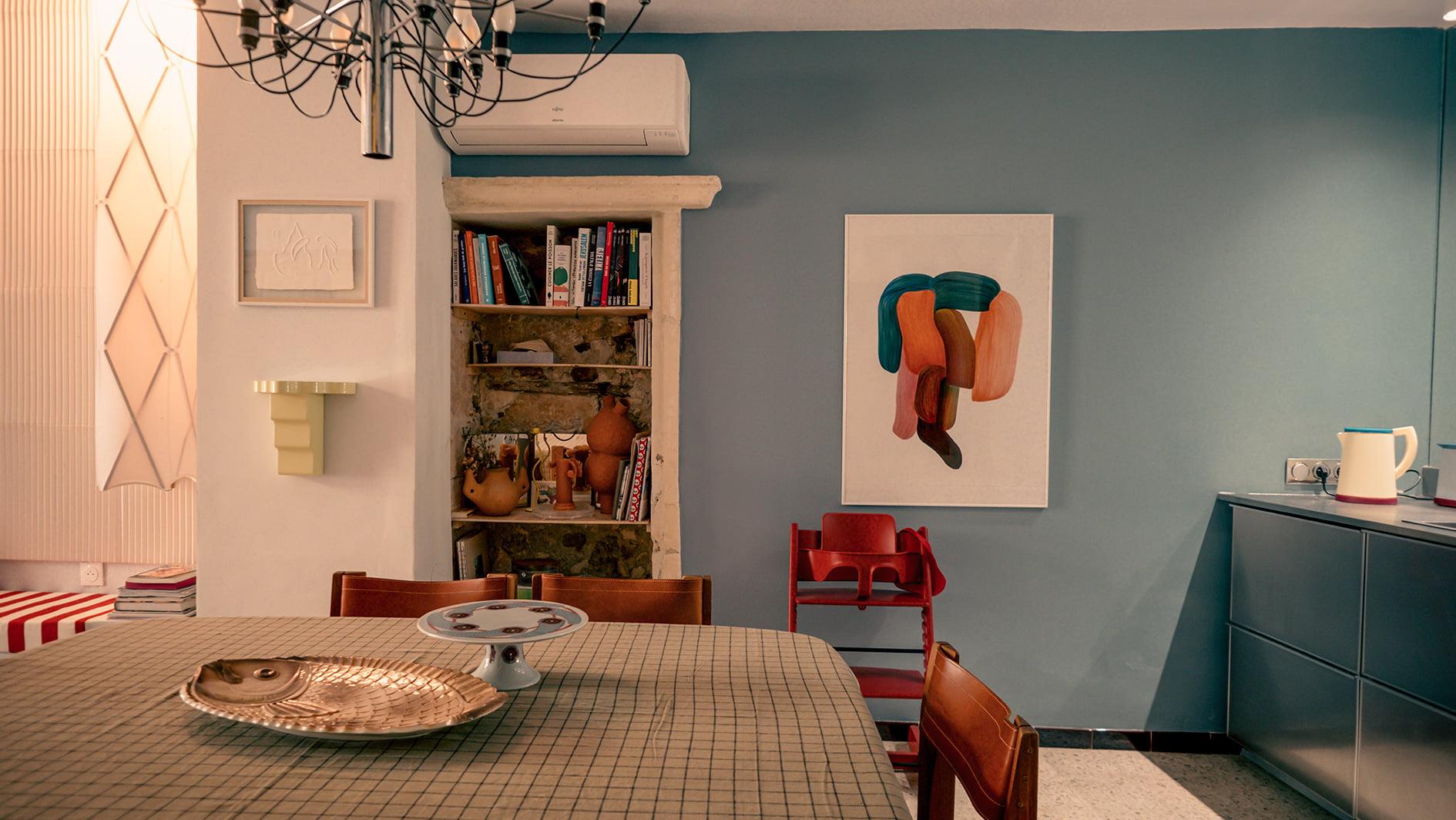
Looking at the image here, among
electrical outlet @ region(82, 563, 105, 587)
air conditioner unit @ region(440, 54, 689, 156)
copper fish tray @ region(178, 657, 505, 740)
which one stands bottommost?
electrical outlet @ region(82, 563, 105, 587)

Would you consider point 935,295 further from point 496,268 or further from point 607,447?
point 496,268

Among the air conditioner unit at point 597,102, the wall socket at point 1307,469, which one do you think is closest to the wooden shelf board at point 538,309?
the air conditioner unit at point 597,102

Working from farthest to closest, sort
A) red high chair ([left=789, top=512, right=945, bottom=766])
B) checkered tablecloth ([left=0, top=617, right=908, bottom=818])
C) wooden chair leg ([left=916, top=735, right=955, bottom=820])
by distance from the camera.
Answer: red high chair ([left=789, top=512, right=945, bottom=766]) → wooden chair leg ([left=916, top=735, right=955, bottom=820]) → checkered tablecloth ([left=0, top=617, right=908, bottom=818])

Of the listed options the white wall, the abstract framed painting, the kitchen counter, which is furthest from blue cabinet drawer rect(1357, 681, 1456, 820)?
the white wall

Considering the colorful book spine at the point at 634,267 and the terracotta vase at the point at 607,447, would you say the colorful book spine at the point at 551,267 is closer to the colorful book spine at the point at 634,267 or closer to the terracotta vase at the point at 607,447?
the colorful book spine at the point at 634,267

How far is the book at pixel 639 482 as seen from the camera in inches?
119

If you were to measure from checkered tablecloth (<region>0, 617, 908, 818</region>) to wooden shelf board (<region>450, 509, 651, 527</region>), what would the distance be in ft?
4.35

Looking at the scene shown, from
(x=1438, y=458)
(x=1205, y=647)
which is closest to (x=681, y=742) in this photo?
(x=1205, y=647)

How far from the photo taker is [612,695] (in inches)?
54.0

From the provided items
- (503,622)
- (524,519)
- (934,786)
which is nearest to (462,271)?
(524,519)

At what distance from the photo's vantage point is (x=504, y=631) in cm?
139

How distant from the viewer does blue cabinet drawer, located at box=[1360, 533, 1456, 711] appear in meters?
2.04

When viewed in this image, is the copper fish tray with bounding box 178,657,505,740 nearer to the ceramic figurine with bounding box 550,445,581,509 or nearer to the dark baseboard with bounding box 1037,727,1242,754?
the ceramic figurine with bounding box 550,445,581,509

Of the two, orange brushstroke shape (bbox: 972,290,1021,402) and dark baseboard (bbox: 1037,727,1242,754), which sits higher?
orange brushstroke shape (bbox: 972,290,1021,402)
